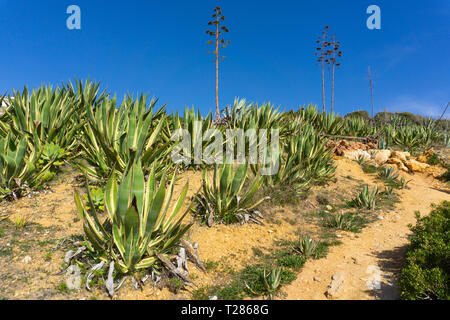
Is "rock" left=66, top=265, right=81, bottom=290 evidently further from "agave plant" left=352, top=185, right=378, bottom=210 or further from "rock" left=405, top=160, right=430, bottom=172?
"rock" left=405, top=160, right=430, bottom=172

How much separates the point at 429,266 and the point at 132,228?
327 cm

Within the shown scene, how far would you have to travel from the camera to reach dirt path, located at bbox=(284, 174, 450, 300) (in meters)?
3.22

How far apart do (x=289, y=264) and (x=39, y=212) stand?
13.4 ft

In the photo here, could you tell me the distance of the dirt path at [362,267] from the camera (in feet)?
10.5

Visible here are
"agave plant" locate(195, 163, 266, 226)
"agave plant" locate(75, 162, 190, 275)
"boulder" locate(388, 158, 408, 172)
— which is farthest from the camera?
"boulder" locate(388, 158, 408, 172)

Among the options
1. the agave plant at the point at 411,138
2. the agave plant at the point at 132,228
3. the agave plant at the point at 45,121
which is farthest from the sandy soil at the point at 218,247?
the agave plant at the point at 411,138

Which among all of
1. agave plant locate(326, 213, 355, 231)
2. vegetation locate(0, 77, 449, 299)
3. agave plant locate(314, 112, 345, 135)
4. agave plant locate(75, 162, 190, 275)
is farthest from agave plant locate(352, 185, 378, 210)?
agave plant locate(314, 112, 345, 135)

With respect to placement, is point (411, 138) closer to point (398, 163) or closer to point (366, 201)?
point (398, 163)

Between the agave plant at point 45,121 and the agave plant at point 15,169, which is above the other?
the agave plant at point 45,121

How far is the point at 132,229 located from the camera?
3088mm

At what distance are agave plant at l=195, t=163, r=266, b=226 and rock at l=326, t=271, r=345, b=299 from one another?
1.84 meters

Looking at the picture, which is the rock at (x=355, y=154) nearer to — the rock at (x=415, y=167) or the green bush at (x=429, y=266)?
the rock at (x=415, y=167)

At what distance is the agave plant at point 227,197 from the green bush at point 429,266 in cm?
245

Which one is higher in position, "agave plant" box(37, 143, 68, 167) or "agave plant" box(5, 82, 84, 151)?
"agave plant" box(5, 82, 84, 151)
